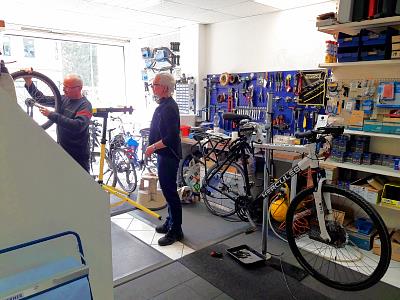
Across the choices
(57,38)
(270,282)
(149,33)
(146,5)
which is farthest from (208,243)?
(57,38)

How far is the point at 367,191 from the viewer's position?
277 centimetres

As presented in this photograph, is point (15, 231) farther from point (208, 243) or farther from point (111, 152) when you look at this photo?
point (111, 152)

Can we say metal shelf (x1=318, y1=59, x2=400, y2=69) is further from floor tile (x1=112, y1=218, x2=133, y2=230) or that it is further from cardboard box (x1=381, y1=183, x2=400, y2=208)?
floor tile (x1=112, y1=218, x2=133, y2=230)

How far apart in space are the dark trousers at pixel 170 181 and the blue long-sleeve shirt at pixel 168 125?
0.25ft

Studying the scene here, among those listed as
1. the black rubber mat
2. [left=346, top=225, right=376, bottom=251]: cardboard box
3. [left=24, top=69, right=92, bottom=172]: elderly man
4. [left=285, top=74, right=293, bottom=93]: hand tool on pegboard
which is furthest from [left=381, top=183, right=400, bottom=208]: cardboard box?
[left=24, top=69, right=92, bottom=172]: elderly man

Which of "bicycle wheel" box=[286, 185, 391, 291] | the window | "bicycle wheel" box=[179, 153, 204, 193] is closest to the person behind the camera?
"bicycle wheel" box=[286, 185, 391, 291]

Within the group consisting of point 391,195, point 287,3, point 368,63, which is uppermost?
point 287,3

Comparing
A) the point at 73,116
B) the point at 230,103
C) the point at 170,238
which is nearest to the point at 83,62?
the point at 230,103

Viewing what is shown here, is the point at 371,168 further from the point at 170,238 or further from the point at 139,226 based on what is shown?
the point at 139,226

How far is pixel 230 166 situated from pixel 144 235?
121cm

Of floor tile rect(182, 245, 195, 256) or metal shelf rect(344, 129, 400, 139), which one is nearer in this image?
metal shelf rect(344, 129, 400, 139)

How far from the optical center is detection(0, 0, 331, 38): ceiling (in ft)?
12.2

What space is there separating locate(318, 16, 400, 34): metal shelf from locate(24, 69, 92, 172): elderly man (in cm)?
235

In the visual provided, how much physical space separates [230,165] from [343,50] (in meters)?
1.62
